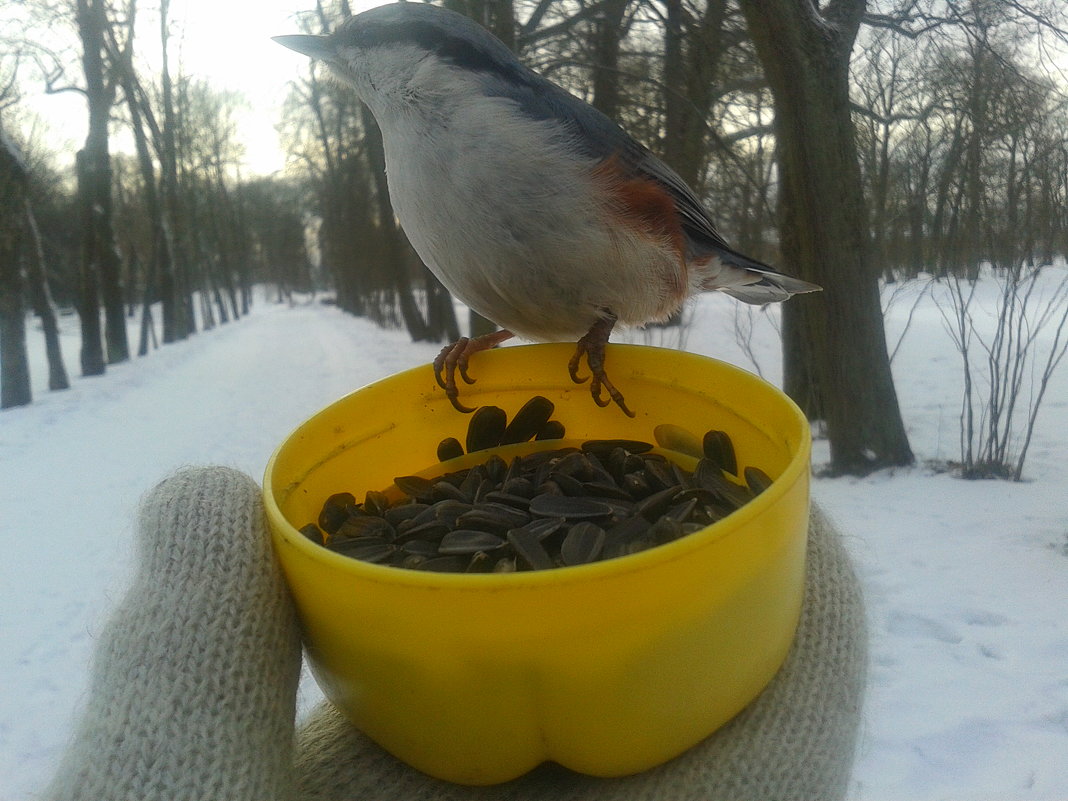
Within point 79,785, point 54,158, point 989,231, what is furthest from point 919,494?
point 54,158

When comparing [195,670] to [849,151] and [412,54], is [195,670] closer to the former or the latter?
[412,54]

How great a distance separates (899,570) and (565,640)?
11.9ft

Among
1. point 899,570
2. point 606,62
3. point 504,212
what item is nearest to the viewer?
point 504,212

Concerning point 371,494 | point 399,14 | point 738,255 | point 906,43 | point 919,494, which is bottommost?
point 919,494

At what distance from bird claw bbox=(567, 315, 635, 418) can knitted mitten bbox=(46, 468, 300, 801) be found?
628 mm

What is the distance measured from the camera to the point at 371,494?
128 centimetres

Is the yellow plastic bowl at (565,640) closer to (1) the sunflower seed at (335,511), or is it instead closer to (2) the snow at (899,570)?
(1) the sunflower seed at (335,511)

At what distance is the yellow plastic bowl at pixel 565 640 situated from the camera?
734 mm

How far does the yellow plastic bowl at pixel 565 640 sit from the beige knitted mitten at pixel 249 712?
0.07m

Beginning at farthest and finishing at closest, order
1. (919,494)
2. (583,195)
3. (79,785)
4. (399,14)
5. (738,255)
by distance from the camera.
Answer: (919,494), (738,255), (399,14), (583,195), (79,785)

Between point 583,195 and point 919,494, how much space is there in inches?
165

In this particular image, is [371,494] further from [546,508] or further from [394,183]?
[394,183]

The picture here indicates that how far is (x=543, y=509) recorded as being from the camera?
1073 millimetres

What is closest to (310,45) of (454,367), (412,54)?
(412,54)
